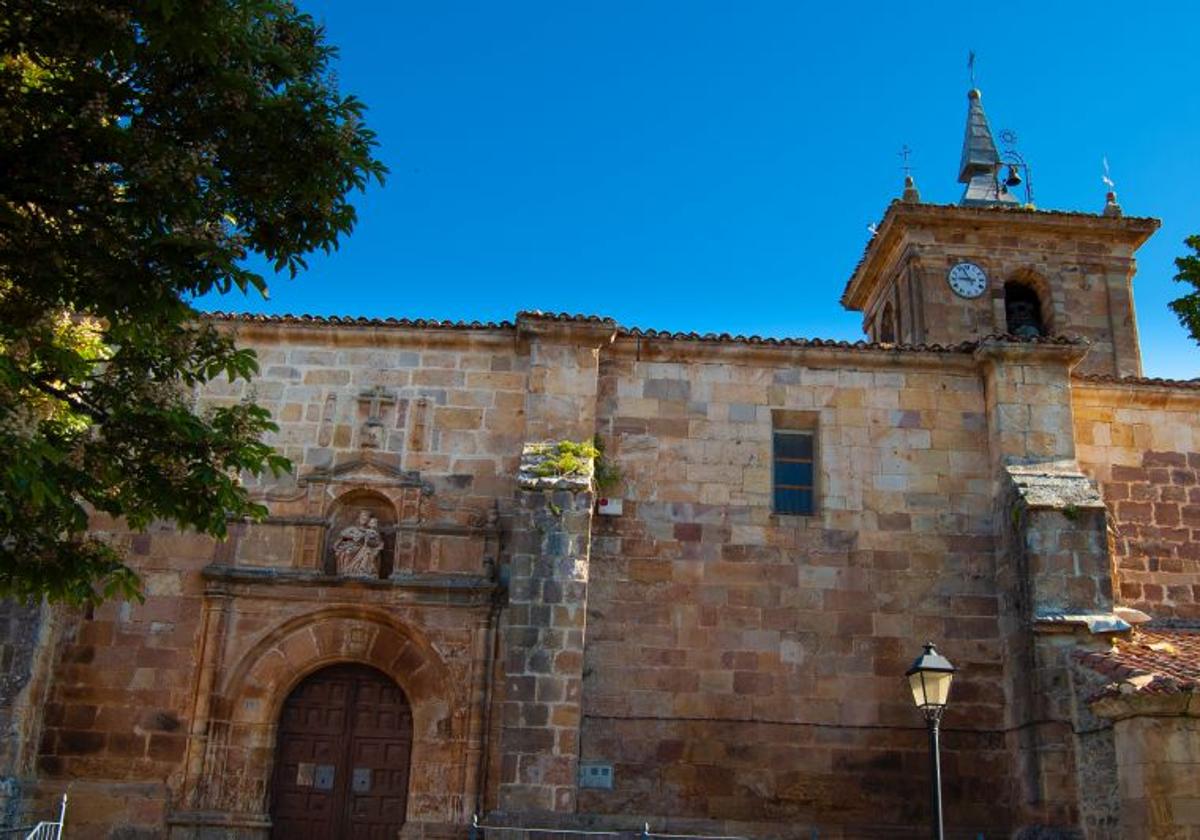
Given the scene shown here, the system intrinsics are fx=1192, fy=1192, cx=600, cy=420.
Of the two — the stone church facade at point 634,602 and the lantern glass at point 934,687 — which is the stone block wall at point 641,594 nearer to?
the stone church facade at point 634,602

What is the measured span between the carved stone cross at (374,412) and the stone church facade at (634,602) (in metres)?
0.04

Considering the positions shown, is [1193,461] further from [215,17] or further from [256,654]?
[215,17]

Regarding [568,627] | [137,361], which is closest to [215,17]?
[137,361]

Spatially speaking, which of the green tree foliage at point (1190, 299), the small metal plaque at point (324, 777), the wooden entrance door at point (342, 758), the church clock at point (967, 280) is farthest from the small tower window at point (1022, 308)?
the small metal plaque at point (324, 777)

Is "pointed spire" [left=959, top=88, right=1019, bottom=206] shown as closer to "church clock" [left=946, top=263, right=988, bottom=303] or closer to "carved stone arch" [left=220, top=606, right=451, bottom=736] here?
"church clock" [left=946, top=263, right=988, bottom=303]

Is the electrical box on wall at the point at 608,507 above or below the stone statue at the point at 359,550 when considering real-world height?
above

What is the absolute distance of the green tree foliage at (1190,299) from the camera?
1044cm

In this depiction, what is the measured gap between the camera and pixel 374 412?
13.6 metres

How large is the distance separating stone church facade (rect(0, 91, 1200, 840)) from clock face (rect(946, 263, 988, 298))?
25.3 ft

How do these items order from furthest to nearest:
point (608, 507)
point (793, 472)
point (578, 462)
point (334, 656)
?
point (793, 472) < point (608, 507) < point (578, 462) < point (334, 656)

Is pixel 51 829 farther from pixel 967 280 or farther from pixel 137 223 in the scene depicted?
pixel 967 280

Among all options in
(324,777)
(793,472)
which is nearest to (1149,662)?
(793,472)

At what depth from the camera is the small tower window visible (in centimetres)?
2242

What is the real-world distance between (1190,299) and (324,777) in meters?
9.60
